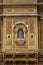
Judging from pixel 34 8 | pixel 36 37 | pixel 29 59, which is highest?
pixel 34 8

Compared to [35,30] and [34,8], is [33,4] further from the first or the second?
[35,30]

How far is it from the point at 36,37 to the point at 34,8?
1356 mm

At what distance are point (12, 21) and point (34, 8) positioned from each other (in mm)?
1190

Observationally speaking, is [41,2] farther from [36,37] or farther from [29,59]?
[29,59]

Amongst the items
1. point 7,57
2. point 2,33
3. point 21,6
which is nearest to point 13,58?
point 7,57

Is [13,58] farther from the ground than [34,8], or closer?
closer

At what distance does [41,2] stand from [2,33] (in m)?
2.35

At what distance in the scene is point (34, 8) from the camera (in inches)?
510

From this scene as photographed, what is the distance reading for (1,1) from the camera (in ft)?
43.3

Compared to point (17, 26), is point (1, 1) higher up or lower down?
higher up

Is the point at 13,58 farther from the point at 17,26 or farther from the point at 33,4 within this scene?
the point at 33,4

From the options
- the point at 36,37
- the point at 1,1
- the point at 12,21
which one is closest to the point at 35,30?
the point at 36,37

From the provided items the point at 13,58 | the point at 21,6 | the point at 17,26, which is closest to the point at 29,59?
the point at 13,58

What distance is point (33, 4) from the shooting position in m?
12.9
